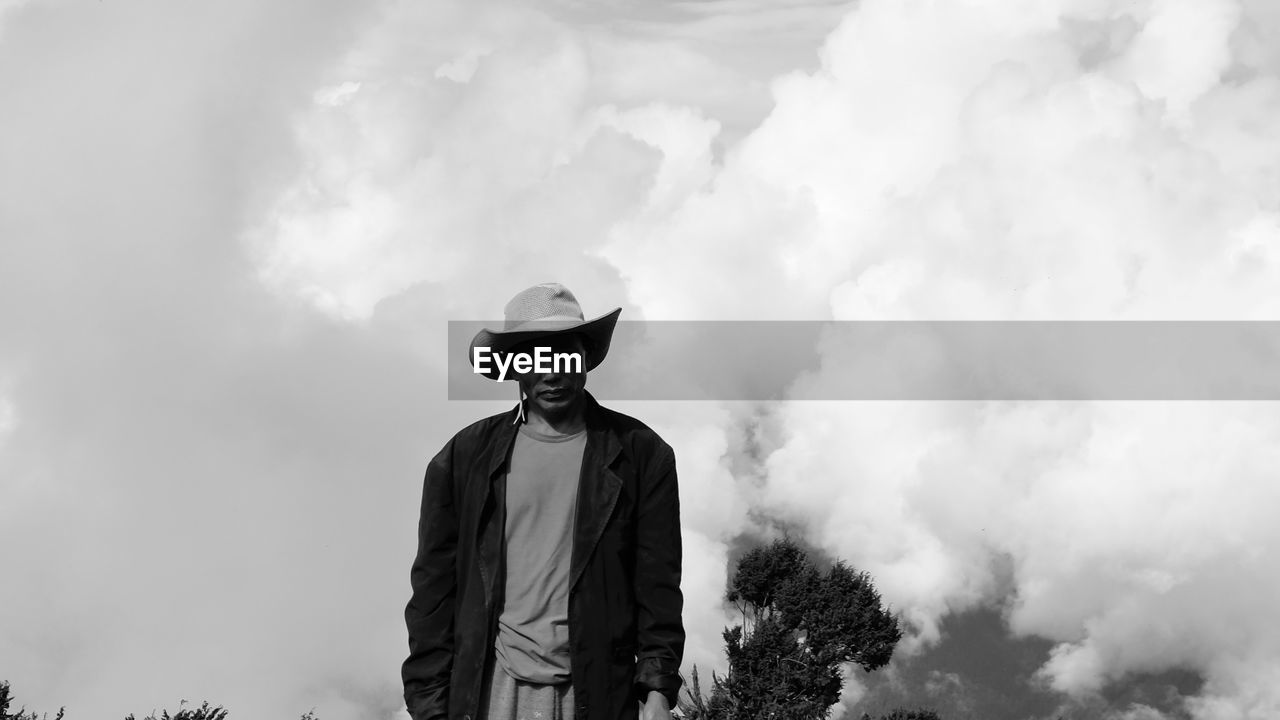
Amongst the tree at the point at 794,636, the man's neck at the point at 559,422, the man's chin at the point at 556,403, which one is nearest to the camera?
the man's chin at the point at 556,403

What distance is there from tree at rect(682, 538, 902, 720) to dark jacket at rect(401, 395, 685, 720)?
6535 cm

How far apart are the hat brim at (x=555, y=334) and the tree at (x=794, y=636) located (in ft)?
215

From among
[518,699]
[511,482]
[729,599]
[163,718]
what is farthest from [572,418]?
[729,599]

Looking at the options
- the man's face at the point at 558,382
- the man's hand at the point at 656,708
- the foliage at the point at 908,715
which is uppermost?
the foliage at the point at 908,715

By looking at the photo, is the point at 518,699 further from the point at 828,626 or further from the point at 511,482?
the point at 828,626

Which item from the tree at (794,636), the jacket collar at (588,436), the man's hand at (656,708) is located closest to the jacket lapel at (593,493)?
the jacket collar at (588,436)

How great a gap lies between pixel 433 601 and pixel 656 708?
1132 millimetres

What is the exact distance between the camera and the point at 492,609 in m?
6.73

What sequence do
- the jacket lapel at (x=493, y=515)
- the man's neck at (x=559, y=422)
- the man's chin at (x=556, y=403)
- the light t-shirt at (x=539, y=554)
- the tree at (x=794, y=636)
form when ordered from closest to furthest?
the light t-shirt at (x=539, y=554) < the jacket lapel at (x=493, y=515) < the man's chin at (x=556, y=403) < the man's neck at (x=559, y=422) < the tree at (x=794, y=636)

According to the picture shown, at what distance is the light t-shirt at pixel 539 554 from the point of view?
6659 mm

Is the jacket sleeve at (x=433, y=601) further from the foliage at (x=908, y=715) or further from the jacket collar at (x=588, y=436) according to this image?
the foliage at (x=908, y=715)

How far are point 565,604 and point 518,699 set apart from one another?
462mm

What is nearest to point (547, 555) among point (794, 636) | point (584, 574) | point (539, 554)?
point (539, 554)

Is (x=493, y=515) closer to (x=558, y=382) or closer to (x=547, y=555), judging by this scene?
(x=547, y=555)
